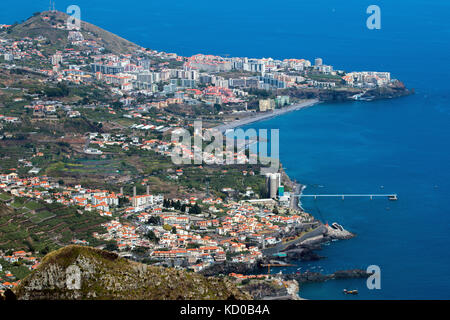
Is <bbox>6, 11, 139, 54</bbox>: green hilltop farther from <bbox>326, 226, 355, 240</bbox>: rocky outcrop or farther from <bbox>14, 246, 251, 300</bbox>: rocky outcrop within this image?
<bbox>14, 246, 251, 300</bbox>: rocky outcrop

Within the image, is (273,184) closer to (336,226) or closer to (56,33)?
(336,226)

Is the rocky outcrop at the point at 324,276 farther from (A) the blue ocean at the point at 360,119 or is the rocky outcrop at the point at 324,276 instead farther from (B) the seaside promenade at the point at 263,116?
(B) the seaside promenade at the point at 263,116

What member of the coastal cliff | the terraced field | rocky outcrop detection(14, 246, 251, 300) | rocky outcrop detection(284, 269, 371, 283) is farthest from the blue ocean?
rocky outcrop detection(14, 246, 251, 300)

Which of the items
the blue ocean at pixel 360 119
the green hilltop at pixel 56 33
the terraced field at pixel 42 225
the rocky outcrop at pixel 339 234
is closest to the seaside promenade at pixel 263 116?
the blue ocean at pixel 360 119

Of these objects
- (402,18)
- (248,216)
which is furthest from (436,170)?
(402,18)

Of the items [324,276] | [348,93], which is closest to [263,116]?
→ [348,93]
